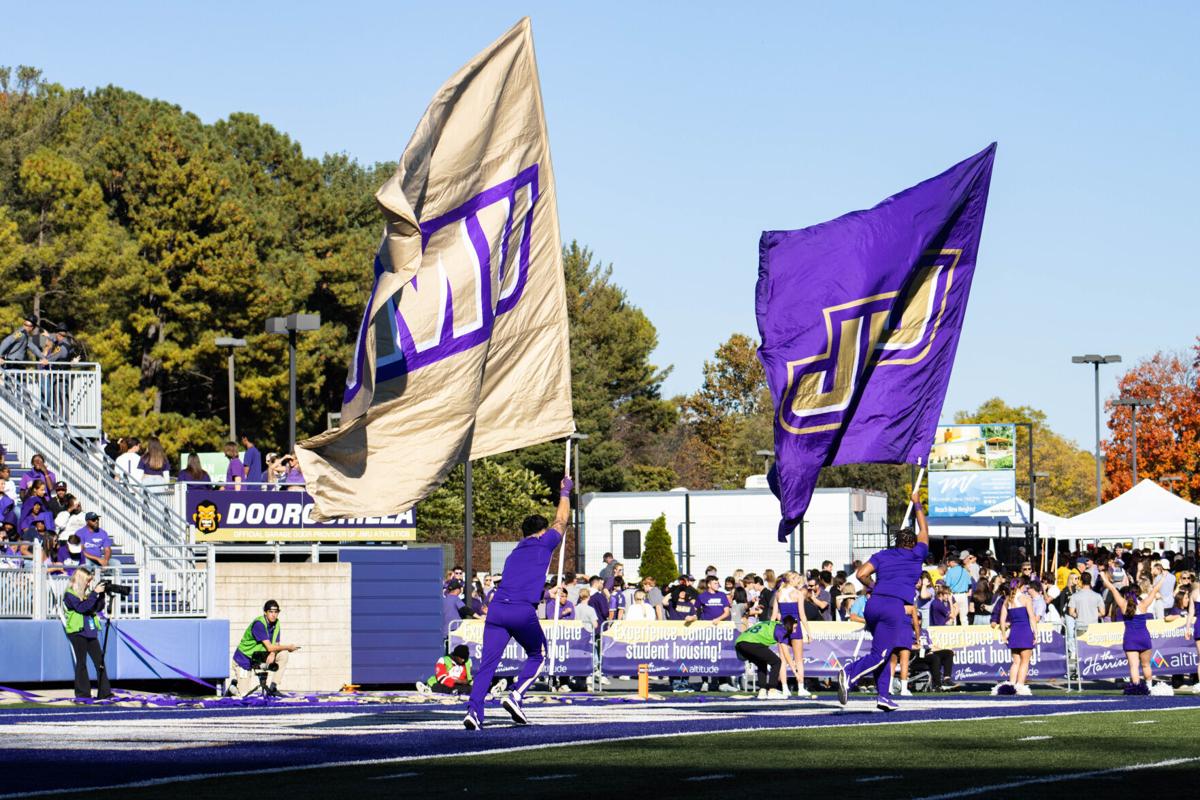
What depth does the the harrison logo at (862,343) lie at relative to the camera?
56.0 feet

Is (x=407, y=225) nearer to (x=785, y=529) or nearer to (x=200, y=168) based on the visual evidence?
(x=785, y=529)

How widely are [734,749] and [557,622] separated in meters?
13.6

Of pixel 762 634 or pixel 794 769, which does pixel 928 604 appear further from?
pixel 794 769

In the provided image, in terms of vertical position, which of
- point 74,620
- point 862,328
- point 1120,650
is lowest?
point 1120,650

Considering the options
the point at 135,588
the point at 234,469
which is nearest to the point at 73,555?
the point at 135,588

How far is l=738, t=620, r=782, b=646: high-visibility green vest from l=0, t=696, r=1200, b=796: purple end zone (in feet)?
9.98

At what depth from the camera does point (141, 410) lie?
58.3 meters

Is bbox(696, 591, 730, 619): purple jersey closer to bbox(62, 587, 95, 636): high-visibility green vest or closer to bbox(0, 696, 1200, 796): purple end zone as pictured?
bbox(0, 696, 1200, 796): purple end zone

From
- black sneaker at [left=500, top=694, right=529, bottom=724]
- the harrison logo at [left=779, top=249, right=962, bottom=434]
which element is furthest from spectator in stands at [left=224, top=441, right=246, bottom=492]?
black sneaker at [left=500, top=694, right=529, bottom=724]

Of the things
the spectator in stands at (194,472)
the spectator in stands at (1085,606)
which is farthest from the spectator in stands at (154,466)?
the spectator in stands at (1085,606)

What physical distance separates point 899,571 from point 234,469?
52.5ft

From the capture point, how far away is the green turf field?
10.5 meters

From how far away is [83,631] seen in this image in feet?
76.2

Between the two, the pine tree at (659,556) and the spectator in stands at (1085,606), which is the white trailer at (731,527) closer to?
the pine tree at (659,556)
